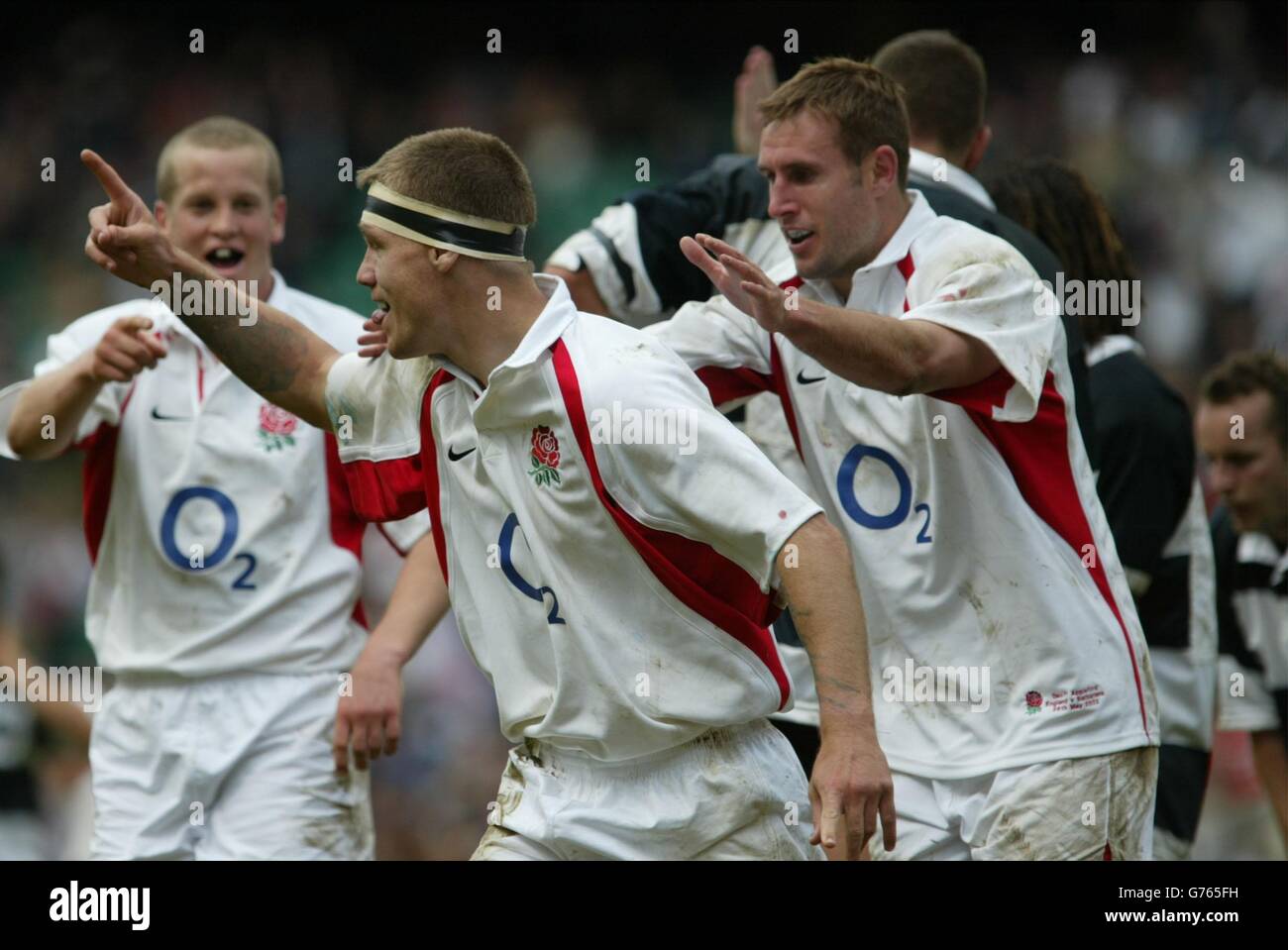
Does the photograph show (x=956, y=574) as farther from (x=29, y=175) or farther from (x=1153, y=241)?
(x=29, y=175)

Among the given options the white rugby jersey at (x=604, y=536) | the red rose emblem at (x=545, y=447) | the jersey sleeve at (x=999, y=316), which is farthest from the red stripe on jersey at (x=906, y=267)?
the red rose emblem at (x=545, y=447)

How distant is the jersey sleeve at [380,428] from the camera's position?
421cm

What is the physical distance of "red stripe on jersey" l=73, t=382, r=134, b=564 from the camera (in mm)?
5504

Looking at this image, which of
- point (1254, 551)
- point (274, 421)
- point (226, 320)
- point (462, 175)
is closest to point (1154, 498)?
point (1254, 551)

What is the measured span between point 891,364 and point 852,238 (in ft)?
2.05

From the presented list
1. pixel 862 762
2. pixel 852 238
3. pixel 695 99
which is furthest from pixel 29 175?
pixel 862 762

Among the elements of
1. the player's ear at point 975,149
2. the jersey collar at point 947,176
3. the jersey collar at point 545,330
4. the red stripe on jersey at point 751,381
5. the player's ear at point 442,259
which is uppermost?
the player's ear at point 975,149

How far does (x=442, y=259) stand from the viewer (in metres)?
3.91

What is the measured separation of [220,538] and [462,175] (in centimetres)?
187

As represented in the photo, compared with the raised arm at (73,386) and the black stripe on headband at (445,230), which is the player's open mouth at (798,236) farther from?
the raised arm at (73,386)

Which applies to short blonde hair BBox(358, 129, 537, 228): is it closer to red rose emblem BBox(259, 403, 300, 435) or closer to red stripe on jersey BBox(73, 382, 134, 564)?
red rose emblem BBox(259, 403, 300, 435)

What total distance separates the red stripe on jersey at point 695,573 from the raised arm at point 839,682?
34 centimetres

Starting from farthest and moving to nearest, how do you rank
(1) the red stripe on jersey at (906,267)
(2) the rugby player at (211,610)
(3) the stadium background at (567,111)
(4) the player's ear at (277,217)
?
(3) the stadium background at (567,111)
(4) the player's ear at (277,217)
(2) the rugby player at (211,610)
(1) the red stripe on jersey at (906,267)

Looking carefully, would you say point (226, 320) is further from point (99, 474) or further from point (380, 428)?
point (99, 474)
